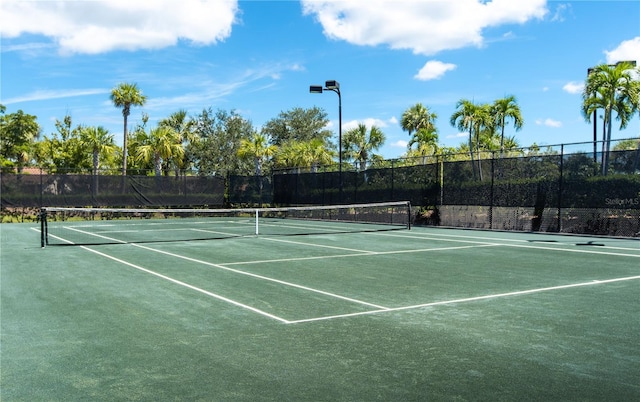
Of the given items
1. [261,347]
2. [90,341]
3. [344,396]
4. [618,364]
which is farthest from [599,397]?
[90,341]

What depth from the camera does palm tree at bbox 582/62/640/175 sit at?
1054 inches

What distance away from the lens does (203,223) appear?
27391 millimetres

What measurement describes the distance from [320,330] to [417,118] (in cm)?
5054

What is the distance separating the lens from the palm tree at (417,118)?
54.6m

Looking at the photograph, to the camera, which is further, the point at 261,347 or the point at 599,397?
the point at 261,347

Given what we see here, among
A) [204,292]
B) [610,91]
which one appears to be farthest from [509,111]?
[204,292]

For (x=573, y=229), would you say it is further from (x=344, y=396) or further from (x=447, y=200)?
(x=344, y=396)

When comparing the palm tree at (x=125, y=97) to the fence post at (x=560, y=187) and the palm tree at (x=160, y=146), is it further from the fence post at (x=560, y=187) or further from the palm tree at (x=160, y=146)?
the fence post at (x=560, y=187)

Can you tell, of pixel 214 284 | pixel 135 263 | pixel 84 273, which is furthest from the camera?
pixel 135 263

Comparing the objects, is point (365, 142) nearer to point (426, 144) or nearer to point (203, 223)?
point (426, 144)

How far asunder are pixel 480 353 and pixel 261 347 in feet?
6.56

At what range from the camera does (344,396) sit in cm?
402

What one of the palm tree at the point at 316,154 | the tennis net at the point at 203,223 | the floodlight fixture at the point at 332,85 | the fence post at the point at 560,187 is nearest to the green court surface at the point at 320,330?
the tennis net at the point at 203,223

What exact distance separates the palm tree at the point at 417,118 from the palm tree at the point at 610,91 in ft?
85.0
